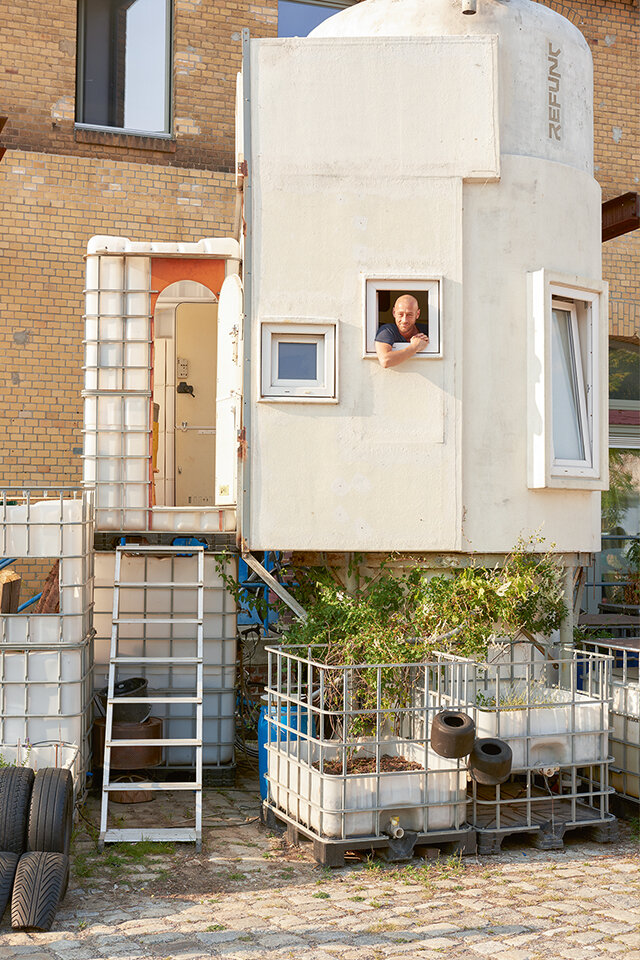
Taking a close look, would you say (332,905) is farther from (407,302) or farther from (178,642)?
(407,302)

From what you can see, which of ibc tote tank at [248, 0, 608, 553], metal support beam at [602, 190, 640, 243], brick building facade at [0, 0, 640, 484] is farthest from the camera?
brick building facade at [0, 0, 640, 484]

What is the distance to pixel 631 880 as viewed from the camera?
609cm

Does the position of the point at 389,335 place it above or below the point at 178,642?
above

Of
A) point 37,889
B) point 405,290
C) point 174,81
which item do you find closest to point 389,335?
point 405,290

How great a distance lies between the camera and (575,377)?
8289mm

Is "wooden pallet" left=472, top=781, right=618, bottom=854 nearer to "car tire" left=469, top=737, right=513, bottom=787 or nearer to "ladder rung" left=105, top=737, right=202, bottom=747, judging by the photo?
"car tire" left=469, top=737, right=513, bottom=787

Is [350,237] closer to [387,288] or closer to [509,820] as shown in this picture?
[387,288]

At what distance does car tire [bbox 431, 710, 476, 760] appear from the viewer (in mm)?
6238

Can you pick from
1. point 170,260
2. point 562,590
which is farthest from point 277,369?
point 562,590

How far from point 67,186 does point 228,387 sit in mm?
4260

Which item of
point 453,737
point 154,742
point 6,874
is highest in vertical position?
point 453,737

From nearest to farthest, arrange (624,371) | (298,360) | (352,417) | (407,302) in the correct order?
(407,302) < (352,417) < (298,360) < (624,371)

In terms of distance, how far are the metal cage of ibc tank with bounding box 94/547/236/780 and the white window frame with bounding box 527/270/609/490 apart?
2813 millimetres

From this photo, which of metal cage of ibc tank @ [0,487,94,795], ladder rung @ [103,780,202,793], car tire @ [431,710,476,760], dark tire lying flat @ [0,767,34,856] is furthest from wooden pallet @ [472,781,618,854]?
metal cage of ibc tank @ [0,487,94,795]
